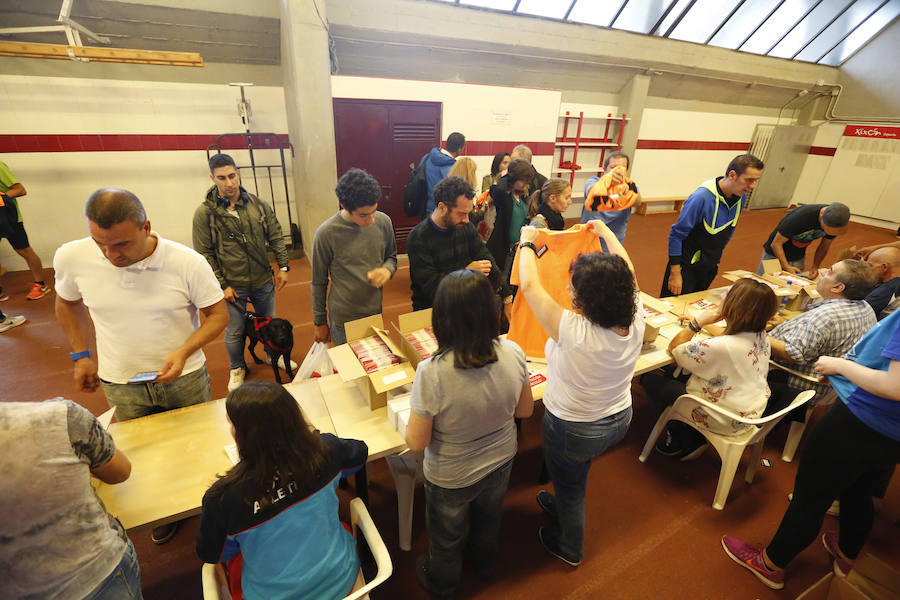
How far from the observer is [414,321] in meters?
2.04

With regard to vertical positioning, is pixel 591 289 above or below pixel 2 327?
above

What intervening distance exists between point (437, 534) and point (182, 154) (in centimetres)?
580

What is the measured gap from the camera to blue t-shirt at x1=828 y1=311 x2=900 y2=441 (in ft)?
4.60

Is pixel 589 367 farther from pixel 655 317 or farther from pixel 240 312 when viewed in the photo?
pixel 240 312

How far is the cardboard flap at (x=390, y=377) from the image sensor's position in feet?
5.54

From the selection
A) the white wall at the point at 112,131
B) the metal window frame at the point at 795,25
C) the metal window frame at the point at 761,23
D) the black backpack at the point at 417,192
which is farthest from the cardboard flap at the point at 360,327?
the metal window frame at the point at 795,25

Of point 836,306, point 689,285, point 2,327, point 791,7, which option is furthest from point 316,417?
point 791,7

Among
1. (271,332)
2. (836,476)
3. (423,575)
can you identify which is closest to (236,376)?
(271,332)

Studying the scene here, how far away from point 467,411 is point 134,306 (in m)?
1.39

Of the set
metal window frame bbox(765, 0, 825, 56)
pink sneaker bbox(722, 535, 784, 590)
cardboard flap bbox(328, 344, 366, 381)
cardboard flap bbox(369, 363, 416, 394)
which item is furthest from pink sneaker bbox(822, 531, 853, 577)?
metal window frame bbox(765, 0, 825, 56)

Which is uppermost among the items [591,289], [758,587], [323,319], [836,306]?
[591,289]

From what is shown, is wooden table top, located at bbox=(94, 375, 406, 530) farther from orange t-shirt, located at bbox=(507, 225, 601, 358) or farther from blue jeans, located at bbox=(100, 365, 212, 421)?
orange t-shirt, located at bbox=(507, 225, 601, 358)

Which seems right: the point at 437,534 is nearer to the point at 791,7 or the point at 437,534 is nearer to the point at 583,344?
the point at 583,344

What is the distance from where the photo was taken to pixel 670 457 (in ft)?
8.77
